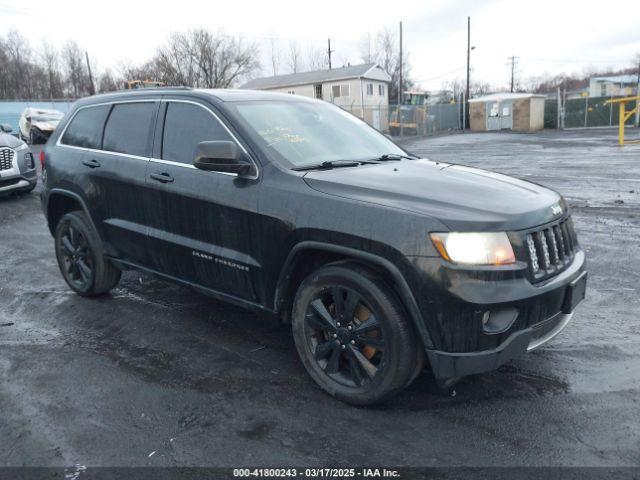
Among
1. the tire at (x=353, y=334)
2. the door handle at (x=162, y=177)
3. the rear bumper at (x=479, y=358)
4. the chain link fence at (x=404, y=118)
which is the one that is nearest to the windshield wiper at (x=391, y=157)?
the tire at (x=353, y=334)

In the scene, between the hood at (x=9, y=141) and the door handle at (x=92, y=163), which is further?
the hood at (x=9, y=141)

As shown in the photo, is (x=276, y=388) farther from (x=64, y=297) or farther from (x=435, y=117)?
(x=435, y=117)

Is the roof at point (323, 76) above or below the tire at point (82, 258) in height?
above

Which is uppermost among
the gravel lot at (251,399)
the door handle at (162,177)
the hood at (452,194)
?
the door handle at (162,177)

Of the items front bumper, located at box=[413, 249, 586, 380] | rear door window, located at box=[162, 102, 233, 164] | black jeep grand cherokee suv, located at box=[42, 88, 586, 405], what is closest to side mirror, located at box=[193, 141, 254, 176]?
black jeep grand cherokee suv, located at box=[42, 88, 586, 405]

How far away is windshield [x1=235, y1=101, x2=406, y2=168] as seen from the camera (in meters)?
3.65

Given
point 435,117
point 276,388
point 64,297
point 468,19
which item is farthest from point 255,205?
point 468,19

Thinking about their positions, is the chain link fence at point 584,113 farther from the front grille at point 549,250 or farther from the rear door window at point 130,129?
the rear door window at point 130,129

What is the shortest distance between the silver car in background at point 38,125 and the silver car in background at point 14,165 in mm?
15762

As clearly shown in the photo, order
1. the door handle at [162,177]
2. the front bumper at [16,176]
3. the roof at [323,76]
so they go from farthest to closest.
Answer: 1. the roof at [323,76]
2. the front bumper at [16,176]
3. the door handle at [162,177]

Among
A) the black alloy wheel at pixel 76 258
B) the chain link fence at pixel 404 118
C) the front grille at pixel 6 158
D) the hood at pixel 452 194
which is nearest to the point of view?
the hood at pixel 452 194

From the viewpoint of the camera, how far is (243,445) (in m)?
2.85

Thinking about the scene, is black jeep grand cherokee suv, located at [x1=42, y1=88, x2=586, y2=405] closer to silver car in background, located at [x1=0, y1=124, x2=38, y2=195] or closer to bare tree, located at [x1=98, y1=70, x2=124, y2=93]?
silver car in background, located at [x1=0, y1=124, x2=38, y2=195]

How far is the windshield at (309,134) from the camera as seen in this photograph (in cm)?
365
